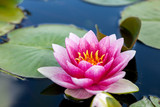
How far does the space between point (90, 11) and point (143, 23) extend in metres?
0.93

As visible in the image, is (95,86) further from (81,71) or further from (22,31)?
(22,31)

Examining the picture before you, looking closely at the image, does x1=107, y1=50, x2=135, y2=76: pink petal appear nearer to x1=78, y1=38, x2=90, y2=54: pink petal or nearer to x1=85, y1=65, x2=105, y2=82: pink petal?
x1=85, y1=65, x2=105, y2=82: pink petal

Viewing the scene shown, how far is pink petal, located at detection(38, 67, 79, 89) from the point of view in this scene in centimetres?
140

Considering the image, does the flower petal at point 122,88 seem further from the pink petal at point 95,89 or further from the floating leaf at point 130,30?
the floating leaf at point 130,30

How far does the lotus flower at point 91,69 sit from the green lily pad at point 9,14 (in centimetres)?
134

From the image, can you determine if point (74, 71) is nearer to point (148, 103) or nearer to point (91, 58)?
point (91, 58)

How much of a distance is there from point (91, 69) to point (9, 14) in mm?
2064

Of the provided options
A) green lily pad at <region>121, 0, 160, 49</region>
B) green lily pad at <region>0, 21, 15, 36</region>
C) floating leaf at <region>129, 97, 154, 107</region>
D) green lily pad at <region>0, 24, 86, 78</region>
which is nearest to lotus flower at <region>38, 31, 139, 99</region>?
floating leaf at <region>129, 97, 154, 107</region>

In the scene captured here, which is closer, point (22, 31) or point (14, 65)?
point (14, 65)

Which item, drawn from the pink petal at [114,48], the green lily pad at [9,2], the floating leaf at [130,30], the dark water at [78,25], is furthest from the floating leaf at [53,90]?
the green lily pad at [9,2]

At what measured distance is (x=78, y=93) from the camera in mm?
1421

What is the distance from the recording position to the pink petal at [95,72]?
1337 millimetres

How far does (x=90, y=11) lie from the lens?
3100 millimetres

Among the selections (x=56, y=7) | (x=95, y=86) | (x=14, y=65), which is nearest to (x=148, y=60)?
(x=95, y=86)
